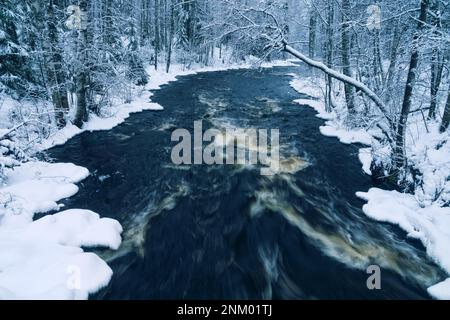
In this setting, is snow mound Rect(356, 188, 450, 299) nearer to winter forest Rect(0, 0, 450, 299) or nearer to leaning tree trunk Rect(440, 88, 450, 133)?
winter forest Rect(0, 0, 450, 299)

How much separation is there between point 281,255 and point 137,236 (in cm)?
301

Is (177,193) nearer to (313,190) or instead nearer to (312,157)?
(313,190)

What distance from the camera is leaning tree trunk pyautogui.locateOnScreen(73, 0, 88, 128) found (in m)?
10.6

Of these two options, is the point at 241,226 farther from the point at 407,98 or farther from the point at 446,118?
the point at 446,118

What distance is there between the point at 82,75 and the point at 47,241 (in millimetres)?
7864

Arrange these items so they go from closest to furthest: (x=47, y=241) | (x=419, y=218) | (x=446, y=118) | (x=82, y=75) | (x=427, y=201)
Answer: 1. (x=47, y=241)
2. (x=419, y=218)
3. (x=427, y=201)
4. (x=446, y=118)
5. (x=82, y=75)

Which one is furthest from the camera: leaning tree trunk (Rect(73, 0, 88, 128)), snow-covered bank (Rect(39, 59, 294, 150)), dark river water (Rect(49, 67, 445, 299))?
snow-covered bank (Rect(39, 59, 294, 150))

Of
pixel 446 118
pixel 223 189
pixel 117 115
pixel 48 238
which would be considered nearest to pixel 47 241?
pixel 48 238

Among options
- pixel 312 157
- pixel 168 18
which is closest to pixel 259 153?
pixel 312 157

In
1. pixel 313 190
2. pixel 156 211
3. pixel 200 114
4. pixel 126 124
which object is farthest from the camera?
pixel 200 114

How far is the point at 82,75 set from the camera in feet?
37.3

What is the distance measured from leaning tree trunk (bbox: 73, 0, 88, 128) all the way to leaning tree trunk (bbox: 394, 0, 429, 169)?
1014 cm

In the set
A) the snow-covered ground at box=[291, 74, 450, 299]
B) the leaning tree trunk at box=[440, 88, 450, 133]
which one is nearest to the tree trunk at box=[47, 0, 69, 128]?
the snow-covered ground at box=[291, 74, 450, 299]

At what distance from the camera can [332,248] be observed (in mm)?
6164
